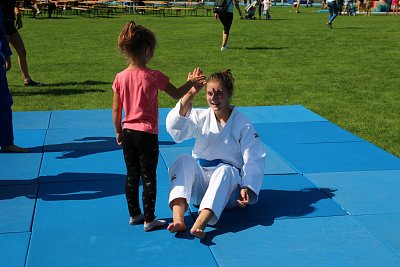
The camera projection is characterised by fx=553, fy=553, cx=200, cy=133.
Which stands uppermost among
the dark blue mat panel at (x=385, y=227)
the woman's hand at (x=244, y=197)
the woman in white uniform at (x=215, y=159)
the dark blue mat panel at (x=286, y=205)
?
the woman in white uniform at (x=215, y=159)

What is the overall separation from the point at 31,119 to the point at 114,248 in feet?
14.1

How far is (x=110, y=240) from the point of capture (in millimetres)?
3912

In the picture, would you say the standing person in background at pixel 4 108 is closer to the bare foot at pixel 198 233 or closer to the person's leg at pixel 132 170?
the person's leg at pixel 132 170

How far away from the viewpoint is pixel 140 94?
3.86m

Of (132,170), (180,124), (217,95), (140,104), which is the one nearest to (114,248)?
(132,170)

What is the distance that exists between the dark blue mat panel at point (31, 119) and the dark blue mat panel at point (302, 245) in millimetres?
4008

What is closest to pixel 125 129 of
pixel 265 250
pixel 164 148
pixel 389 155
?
pixel 265 250

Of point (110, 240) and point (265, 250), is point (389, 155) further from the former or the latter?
point (110, 240)

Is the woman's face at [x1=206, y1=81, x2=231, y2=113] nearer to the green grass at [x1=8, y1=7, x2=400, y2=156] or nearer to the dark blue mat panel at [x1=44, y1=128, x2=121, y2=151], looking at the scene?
the dark blue mat panel at [x1=44, y1=128, x2=121, y2=151]

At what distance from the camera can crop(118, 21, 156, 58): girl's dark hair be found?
3.79 m

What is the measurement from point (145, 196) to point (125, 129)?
0.52 metres

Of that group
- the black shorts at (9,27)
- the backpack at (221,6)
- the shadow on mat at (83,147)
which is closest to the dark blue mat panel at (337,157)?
the shadow on mat at (83,147)

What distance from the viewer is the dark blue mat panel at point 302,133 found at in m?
6.54

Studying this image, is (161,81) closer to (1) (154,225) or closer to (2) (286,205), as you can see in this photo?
(1) (154,225)
